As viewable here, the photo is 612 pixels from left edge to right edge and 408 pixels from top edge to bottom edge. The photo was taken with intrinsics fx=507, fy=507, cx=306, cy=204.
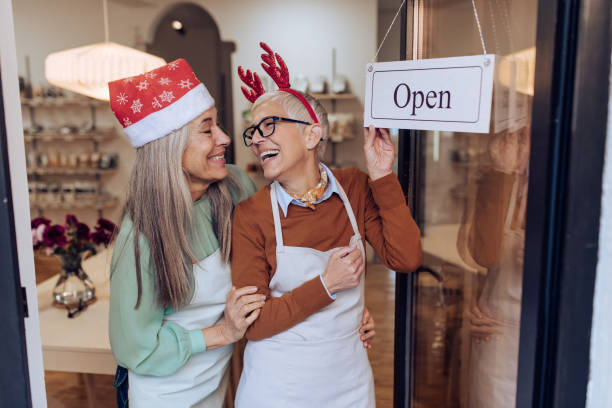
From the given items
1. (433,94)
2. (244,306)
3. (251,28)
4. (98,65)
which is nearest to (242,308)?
(244,306)

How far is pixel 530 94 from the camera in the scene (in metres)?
0.77

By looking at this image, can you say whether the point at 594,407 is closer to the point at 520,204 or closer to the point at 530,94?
the point at 520,204

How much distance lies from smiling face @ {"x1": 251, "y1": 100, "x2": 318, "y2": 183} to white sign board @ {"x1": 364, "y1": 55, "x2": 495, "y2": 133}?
0.19 m

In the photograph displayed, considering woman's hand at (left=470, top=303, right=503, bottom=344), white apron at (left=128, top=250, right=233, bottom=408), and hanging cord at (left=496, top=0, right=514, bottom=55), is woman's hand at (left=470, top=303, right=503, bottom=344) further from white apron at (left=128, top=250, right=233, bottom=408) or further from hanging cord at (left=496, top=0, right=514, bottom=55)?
white apron at (left=128, top=250, right=233, bottom=408)

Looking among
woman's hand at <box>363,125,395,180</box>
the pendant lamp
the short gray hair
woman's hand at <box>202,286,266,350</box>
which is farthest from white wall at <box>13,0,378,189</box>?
woman's hand at <box>202,286,266,350</box>

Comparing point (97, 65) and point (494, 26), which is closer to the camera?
point (494, 26)

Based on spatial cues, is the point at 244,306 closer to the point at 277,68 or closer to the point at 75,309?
the point at 277,68

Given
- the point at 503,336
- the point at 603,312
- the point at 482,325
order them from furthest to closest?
the point at 482,325 → the point at 503,336 → the point at 603,312

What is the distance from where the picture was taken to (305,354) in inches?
49.0

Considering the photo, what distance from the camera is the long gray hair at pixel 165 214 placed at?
130 cm

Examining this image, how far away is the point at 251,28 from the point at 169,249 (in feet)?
15.0

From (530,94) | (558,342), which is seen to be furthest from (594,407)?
(530,94)

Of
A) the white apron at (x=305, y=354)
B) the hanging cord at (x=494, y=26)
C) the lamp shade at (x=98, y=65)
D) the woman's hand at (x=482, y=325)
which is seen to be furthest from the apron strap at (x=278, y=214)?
the lamp shade at (x=98, y=65)

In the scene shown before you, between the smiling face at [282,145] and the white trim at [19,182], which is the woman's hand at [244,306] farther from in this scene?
the white trim at [19,182]
